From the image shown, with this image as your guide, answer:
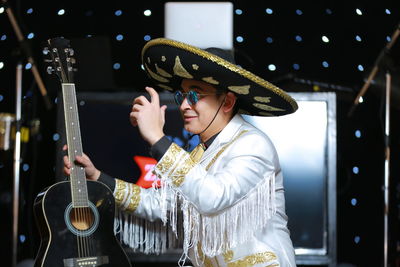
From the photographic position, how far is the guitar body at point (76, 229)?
2984mm

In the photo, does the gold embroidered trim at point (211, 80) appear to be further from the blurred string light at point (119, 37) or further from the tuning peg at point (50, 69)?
the blurred string light at point (119, 37)

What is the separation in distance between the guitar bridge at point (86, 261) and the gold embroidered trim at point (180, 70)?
753 mm

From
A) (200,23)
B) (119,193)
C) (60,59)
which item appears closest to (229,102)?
(119,193)

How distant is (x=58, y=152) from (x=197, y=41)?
3.08 feet

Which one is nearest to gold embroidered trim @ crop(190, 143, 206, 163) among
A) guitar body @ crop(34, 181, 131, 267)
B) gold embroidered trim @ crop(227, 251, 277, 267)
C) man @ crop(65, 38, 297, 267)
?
man @ crop(65, 38, 297, 267)

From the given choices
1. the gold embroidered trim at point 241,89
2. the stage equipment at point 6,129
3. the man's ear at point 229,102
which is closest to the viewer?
the gold embroidered trim at point 241,89

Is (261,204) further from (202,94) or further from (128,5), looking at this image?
(128,5)

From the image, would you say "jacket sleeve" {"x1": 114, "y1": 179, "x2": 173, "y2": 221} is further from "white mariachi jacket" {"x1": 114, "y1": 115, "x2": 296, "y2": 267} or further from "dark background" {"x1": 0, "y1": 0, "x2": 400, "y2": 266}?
"dark background" {"x1": 0, "y1": 0, "x2": 400, "y2": 266}

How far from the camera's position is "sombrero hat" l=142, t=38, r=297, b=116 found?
9.21 feet

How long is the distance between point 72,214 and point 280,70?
238 centimetres

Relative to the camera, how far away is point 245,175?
2.77 meters

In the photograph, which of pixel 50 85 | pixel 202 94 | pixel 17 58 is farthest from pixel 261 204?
pixel 50 85

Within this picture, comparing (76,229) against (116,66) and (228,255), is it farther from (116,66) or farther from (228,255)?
(116,66)

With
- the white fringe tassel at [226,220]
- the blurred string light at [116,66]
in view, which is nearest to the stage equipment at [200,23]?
the blurred string light at [116,66]
